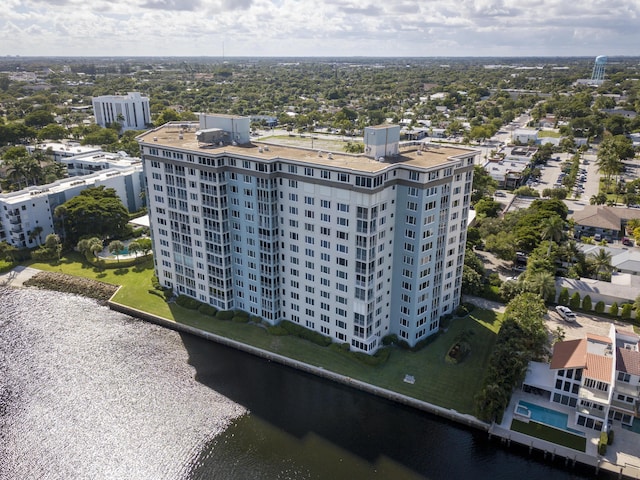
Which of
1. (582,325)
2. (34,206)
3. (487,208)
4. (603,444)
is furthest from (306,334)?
(34,206)

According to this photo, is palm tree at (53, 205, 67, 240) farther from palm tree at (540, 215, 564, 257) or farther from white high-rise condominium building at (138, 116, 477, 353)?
palm tree at (540, 215, 564, 257)

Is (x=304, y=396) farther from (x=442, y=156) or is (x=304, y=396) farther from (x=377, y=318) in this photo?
(x=442, y=156)

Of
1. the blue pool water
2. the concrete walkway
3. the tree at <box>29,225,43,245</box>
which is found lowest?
the blue pool water

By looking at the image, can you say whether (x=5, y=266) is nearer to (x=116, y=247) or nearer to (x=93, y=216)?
(x=93, y=216)

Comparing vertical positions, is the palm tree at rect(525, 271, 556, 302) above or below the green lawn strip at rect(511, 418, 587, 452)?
above

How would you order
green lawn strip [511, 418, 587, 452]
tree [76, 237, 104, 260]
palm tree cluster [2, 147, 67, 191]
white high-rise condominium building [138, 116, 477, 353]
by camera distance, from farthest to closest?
1. palm tree cluster [2, 147, 67, 191]
2. tree [76, 237, 104, 260]
3. white high-rise condominium building [138, 116, 477, 353]
4. green lawn strip [511, 418, 587, 452]

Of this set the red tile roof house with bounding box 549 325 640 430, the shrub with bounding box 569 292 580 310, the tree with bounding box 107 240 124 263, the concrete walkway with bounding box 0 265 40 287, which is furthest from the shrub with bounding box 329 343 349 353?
the concrete walkway with bounding box 0 265 40 287

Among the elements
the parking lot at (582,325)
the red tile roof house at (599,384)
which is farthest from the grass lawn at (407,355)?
the red tile roof house at (599,384)
